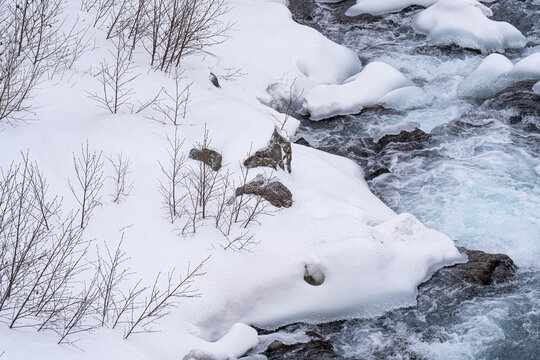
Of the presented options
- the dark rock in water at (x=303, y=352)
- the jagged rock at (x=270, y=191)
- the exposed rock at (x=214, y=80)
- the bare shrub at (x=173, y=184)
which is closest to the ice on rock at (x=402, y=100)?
the exposed rock at (x=214, y=80)

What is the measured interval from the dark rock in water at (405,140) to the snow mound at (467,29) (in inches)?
146

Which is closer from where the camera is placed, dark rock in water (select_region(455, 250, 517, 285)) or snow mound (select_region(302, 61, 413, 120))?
dark rock in water (select_region(455, 250, 517, 285))

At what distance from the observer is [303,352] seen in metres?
6.67

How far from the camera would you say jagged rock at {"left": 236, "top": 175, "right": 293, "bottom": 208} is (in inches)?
321

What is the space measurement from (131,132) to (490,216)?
17.1ft

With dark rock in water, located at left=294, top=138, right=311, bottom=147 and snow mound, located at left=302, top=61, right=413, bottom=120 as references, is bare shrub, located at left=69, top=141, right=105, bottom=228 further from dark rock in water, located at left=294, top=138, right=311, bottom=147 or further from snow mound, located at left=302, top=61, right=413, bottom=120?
snow mound, located at left=302, top=61, right=413, bottom=120

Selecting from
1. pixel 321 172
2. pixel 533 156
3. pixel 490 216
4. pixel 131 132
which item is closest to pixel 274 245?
pixel 321 172

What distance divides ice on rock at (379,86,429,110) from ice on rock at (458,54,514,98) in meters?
0.85

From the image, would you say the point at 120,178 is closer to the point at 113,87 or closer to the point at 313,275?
the point at 113,87

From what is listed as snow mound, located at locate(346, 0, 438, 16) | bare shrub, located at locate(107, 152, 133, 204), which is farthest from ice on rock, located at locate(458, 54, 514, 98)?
bare shrub, located at locate(107, 152, 133, 204)

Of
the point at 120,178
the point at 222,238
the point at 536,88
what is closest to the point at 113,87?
the point at 120,178

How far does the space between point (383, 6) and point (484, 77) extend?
4.45 meters

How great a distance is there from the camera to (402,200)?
387 inches

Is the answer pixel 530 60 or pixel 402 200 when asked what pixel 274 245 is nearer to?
pixel 402 200
